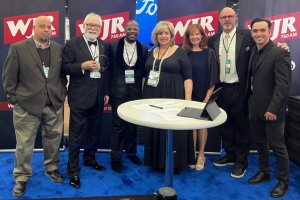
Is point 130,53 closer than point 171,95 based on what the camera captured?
No

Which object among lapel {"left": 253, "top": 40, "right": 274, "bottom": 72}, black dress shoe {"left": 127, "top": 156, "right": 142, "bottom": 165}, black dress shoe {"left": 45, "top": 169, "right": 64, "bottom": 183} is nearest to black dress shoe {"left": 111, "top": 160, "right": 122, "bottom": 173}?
black dress shoe {"left": 127, "top": 156, "right": 142, "bottom": 165}

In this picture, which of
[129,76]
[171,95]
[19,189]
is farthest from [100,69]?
[19,189]

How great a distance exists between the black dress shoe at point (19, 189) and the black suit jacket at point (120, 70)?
4.17ft

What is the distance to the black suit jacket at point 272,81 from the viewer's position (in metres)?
2.23

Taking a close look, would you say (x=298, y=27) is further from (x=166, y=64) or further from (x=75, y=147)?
(x=75, y=147)

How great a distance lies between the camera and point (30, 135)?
244 centimetres

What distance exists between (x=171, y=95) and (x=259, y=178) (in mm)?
1294

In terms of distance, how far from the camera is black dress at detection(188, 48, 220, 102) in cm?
276

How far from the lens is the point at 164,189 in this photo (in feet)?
3.75

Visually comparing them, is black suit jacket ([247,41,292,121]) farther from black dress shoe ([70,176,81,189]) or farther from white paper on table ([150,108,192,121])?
black dress shoe ([70,176,81,189])

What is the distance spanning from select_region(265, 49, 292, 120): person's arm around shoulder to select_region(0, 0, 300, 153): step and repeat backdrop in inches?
45.8

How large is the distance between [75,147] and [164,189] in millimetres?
1675

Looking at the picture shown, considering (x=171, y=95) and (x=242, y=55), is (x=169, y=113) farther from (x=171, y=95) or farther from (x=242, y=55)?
(x=242, y=55)

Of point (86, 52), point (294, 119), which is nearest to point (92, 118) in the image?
point (86, 52)
